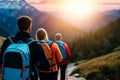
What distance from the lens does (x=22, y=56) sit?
6832mm

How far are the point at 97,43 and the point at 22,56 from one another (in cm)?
7114

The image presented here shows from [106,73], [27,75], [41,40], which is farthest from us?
[106,73]

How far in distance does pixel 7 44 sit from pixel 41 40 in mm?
2435

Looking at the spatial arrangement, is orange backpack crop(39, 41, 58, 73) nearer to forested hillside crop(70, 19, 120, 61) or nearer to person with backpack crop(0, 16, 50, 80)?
person with backpack crop(0, 16, 50, 80)

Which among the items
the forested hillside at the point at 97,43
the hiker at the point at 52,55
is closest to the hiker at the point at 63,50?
the hiker at the point at 52,55

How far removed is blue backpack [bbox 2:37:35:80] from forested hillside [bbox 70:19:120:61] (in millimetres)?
60740

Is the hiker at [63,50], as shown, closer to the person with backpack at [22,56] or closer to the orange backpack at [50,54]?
the orange backpack at [50,54]

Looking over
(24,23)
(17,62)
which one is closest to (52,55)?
(24,23)

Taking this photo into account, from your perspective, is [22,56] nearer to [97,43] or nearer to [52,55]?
[52,55]

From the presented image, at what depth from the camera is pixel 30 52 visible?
7000mm

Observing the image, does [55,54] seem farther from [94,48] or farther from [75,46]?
[75,46]

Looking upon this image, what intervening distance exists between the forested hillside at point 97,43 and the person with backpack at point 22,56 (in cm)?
6057

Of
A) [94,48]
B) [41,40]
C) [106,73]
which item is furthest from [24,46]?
[94,48]

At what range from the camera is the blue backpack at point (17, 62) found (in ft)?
22.4
